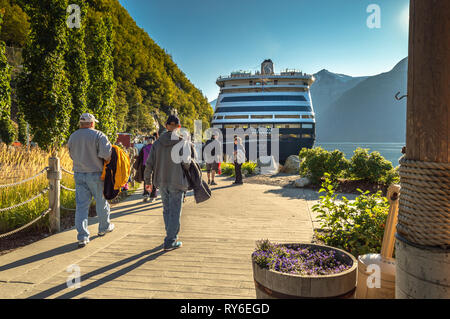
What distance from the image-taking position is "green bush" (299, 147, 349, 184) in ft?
30.9

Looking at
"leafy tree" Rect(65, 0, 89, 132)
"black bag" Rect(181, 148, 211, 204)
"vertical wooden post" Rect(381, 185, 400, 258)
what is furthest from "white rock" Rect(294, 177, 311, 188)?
"leafy tree" Rect(65, 0, 89, 132)

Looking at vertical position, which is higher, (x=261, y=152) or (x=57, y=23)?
(x=57, y=23)

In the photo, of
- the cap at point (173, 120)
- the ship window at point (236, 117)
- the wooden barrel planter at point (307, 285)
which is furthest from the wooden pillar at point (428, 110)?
the ship window at point (236, 117)

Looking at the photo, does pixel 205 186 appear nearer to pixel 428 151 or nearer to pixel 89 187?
pixel 89 187

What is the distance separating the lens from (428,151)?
1.21 metres

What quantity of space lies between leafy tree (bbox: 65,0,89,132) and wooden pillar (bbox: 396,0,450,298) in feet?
54.5

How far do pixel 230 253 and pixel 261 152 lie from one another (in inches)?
1087

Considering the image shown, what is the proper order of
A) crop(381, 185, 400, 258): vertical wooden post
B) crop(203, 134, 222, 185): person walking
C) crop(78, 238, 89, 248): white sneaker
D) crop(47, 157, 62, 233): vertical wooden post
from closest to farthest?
crop(381, 185, 400, 258): vertical wooden post < crop(78, 238, 89, 248): white sneaker < crop(47, 157, 62, 233): vertical wooden post < crop(203, 134, 222, 185): person walking

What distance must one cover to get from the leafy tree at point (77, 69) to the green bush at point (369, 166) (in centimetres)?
1343

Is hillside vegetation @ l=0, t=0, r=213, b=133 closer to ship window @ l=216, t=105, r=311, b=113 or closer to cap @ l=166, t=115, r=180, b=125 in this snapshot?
ship window @ l=216, t=105, r=311, b=113

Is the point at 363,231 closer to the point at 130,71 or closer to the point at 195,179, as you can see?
the point at 195,179

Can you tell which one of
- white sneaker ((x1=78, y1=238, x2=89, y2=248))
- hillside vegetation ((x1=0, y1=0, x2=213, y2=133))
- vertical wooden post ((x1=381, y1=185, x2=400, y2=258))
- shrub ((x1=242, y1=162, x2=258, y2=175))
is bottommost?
white sneaker ((x1=78, y1=238, x2=89, y2=248))

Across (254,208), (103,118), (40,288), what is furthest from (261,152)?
(40,288)

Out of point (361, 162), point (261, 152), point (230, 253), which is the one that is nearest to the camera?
point (230, 253)
